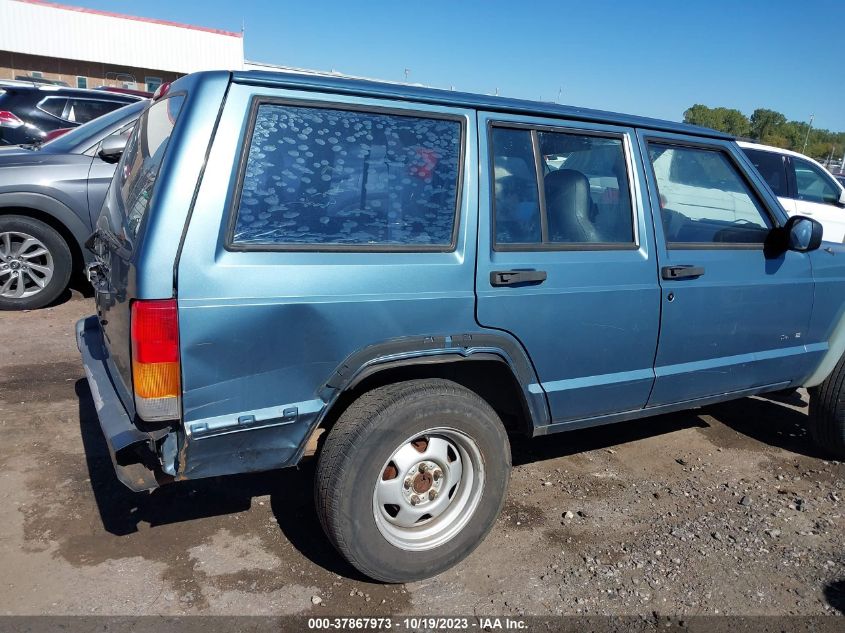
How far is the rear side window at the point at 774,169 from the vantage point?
8711mm

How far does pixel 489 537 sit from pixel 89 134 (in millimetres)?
5171

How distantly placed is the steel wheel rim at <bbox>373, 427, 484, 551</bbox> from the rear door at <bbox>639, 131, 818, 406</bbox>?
1.15m

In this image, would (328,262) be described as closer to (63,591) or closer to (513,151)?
(513,151)

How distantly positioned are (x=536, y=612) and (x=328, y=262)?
162 cm

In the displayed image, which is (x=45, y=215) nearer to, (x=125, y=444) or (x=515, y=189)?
(x=125, y=444)

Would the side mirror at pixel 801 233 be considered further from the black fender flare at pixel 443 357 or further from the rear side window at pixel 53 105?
the rear side window at pixel 53 105

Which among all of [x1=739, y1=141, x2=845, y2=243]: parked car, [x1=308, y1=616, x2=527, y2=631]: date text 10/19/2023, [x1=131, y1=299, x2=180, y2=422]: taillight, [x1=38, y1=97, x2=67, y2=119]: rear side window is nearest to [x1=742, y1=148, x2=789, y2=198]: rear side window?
[x1=739, y1=141, x2=845, y2=243]: parked car

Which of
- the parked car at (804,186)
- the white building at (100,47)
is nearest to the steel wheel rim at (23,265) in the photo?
the parked car at (804,186)

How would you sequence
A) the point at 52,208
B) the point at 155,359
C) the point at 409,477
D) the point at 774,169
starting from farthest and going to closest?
the point at 774,169 → the point at 52,208 → the point at 409,477 → the point at 155,359

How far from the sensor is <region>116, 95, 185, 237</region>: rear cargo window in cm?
241

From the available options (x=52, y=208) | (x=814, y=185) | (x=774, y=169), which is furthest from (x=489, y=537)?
(x=814, y=185)

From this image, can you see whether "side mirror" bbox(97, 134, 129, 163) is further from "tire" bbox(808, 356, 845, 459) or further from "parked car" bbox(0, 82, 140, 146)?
"tire" bbox(808, 356, 845, 459)

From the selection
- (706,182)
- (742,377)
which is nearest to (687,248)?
(706,182)

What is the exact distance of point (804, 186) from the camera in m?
9.55
